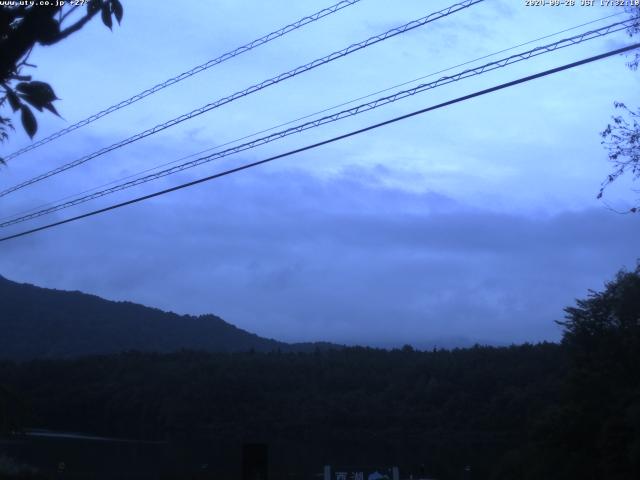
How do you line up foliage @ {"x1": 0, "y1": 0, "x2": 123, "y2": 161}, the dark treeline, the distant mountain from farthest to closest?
the distant mountain < the dark treeline < foliage @ {"x1": 0, "y1": 0, "x2": 123, "y2": 161}

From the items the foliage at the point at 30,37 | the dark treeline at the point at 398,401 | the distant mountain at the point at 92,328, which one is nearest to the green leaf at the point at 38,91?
the foliage at the point at 30,37

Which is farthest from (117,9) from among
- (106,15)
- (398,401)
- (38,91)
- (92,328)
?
(92,328)

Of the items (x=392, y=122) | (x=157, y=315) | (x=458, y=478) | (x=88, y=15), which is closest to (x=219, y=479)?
(x=458, y=478)

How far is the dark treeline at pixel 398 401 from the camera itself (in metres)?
27.2

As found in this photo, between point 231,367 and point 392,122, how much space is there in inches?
1591

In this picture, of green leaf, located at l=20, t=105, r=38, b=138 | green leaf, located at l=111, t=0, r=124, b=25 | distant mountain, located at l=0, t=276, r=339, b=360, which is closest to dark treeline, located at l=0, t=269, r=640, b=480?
distant mountain, located at l=0, t=276, r=339, b=360

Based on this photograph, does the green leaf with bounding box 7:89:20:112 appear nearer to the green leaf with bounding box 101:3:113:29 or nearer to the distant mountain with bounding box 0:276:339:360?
the green leaf with bounding box 101:3:113:29

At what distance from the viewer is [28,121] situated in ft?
15.2

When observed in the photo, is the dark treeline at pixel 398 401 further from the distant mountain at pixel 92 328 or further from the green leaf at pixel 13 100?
the green leaf at pixel 13 100

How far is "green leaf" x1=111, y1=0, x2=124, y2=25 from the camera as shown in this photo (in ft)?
16.1

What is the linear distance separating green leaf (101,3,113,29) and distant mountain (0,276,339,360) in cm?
6024

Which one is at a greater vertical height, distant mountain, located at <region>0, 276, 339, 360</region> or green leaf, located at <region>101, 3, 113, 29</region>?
distant mountain, located at <region>0, 276, 339, 360</region>

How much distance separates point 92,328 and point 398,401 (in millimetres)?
37408

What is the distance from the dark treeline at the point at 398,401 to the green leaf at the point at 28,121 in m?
21.8
